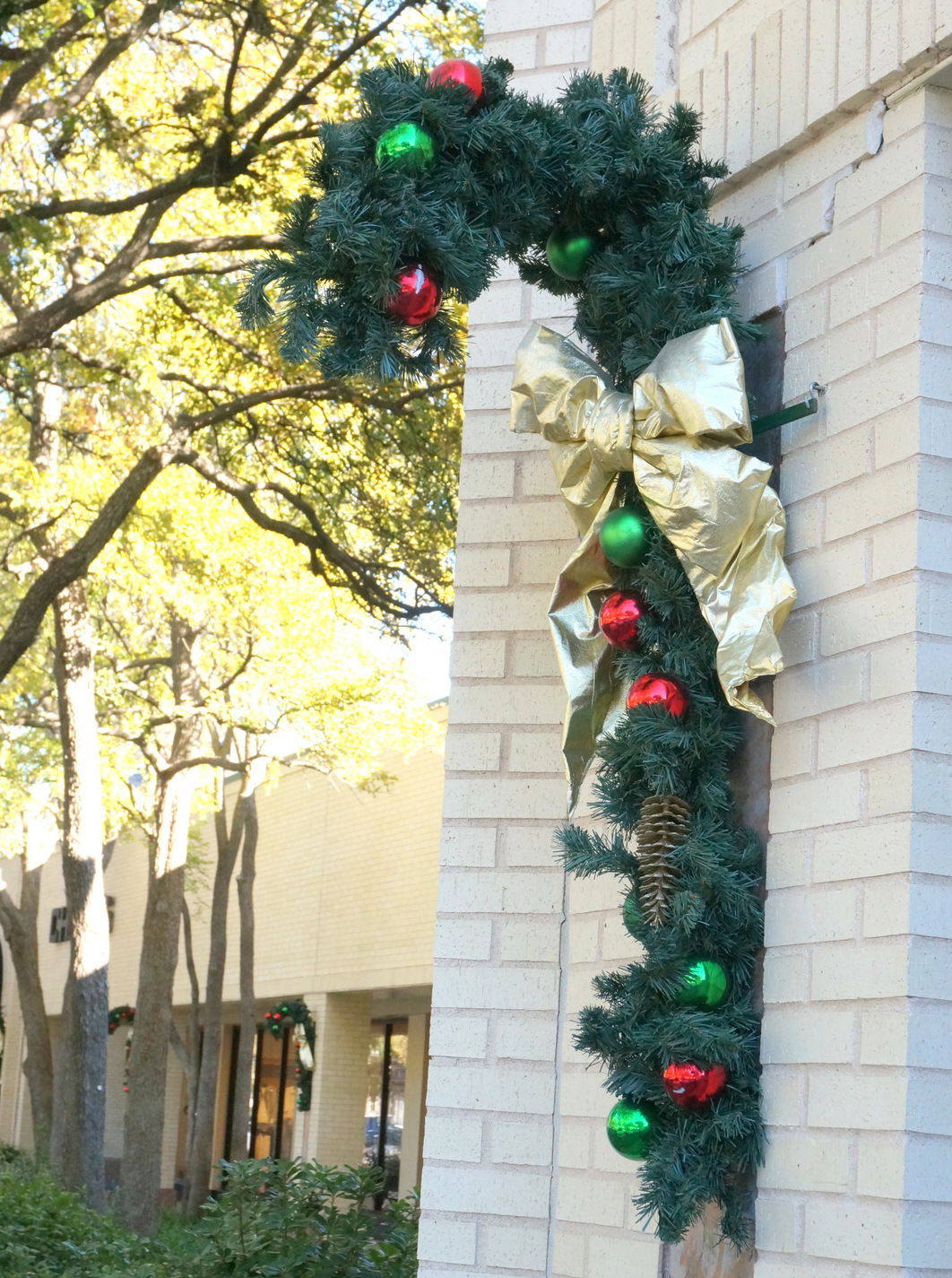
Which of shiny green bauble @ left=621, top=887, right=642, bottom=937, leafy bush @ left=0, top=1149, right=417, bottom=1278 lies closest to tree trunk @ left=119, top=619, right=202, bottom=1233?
leafy bush @ left=0, top=1149, right=417, bottom=1278

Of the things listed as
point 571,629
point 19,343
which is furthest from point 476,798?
point 19,343

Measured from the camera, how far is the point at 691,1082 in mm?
2422

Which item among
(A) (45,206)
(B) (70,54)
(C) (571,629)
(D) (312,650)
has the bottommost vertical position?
(C) (571,629)

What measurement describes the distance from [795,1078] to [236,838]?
1637cm

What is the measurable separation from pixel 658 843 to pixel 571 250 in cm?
117

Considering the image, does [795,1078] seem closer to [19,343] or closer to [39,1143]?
[19,343]

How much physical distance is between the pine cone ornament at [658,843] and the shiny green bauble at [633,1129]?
1.00 feet

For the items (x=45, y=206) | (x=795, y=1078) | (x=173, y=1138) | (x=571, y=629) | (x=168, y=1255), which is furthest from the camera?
(x=173, y=1138)

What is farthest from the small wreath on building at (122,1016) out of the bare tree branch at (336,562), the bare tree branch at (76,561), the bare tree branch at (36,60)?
the bare tree branch at (36,60)

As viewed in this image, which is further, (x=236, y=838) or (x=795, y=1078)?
(x=236, y=838)

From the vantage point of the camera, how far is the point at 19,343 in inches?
351

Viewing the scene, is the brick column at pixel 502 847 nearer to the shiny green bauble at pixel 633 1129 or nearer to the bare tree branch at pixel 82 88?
the shiny green bauble at pixel 633 1129

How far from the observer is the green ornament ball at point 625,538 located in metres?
2.74

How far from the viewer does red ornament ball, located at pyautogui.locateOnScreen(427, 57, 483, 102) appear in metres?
2.66
